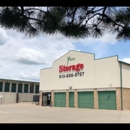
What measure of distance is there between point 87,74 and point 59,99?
608 centimetres

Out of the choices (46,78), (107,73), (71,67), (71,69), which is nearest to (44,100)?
(46,78)

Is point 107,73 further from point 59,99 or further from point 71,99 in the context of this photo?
point 59,99

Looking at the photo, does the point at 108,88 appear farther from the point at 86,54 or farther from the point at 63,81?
the point at 63,81

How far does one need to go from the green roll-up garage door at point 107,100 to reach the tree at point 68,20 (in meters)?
20.7

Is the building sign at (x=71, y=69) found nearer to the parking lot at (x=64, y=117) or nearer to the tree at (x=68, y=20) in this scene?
the parking lot at (x=64, y=117)

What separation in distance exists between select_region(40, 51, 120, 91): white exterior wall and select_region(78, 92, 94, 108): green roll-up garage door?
88 cm

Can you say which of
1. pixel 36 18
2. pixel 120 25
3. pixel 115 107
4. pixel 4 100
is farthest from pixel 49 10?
pixel 4 100

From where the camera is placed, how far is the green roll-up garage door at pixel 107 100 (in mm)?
23263

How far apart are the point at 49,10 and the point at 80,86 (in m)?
24.4

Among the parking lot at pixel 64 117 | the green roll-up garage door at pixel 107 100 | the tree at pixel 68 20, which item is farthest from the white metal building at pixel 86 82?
the tree at pixel 68 20

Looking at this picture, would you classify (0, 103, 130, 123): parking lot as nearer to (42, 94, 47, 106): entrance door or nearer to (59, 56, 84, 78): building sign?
(59, 56, 84, 78): building sign

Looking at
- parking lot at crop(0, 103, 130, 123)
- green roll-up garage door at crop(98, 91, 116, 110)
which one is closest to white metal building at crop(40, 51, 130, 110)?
green roll-up garage door at crop(98, 91, 116, 110)

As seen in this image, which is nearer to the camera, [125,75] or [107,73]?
[125,75]

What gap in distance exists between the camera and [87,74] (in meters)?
26.4
